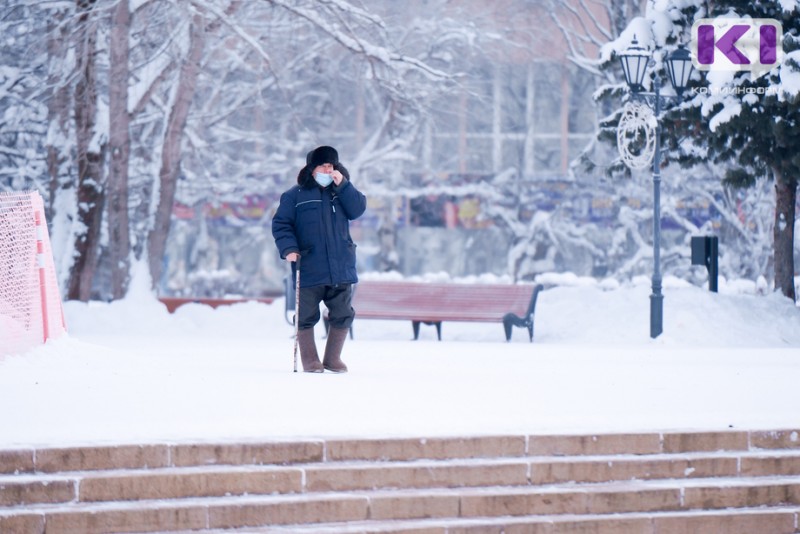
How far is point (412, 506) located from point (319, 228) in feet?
12.6

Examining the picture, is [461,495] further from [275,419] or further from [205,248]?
[205,248]

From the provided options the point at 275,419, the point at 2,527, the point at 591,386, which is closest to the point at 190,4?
the point at 591,386

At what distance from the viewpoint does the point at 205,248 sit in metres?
43.5

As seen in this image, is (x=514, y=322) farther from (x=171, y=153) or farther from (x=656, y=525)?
(x=656, y=525)

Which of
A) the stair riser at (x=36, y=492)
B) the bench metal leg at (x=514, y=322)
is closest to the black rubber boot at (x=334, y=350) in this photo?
the stair riser at (x=36, y=492)

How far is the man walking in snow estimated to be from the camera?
11.0 metres

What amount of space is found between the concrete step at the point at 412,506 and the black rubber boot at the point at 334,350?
3.65m

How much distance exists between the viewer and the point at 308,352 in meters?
11.2

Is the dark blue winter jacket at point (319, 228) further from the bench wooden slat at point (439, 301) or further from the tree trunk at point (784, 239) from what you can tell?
the tree trunk at point (784, 239)

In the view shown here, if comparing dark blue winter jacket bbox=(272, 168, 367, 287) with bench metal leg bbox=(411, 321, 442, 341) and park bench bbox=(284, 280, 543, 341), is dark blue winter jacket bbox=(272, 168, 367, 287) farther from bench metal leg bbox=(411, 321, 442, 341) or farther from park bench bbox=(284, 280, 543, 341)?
bench metal leg bbox=(411, 321, 442, 341)

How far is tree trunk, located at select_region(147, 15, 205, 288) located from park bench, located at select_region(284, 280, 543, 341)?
3703 millimetres

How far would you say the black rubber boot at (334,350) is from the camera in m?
11.3

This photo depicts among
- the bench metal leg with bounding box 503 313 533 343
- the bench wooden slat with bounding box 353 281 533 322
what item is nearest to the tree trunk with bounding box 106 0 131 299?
the bench wooden slat with bounding box 353 281 533 322

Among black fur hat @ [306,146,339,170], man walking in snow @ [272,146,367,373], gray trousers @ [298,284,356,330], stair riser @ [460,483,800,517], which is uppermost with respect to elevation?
black fur hat @ [306,146,339,170]
